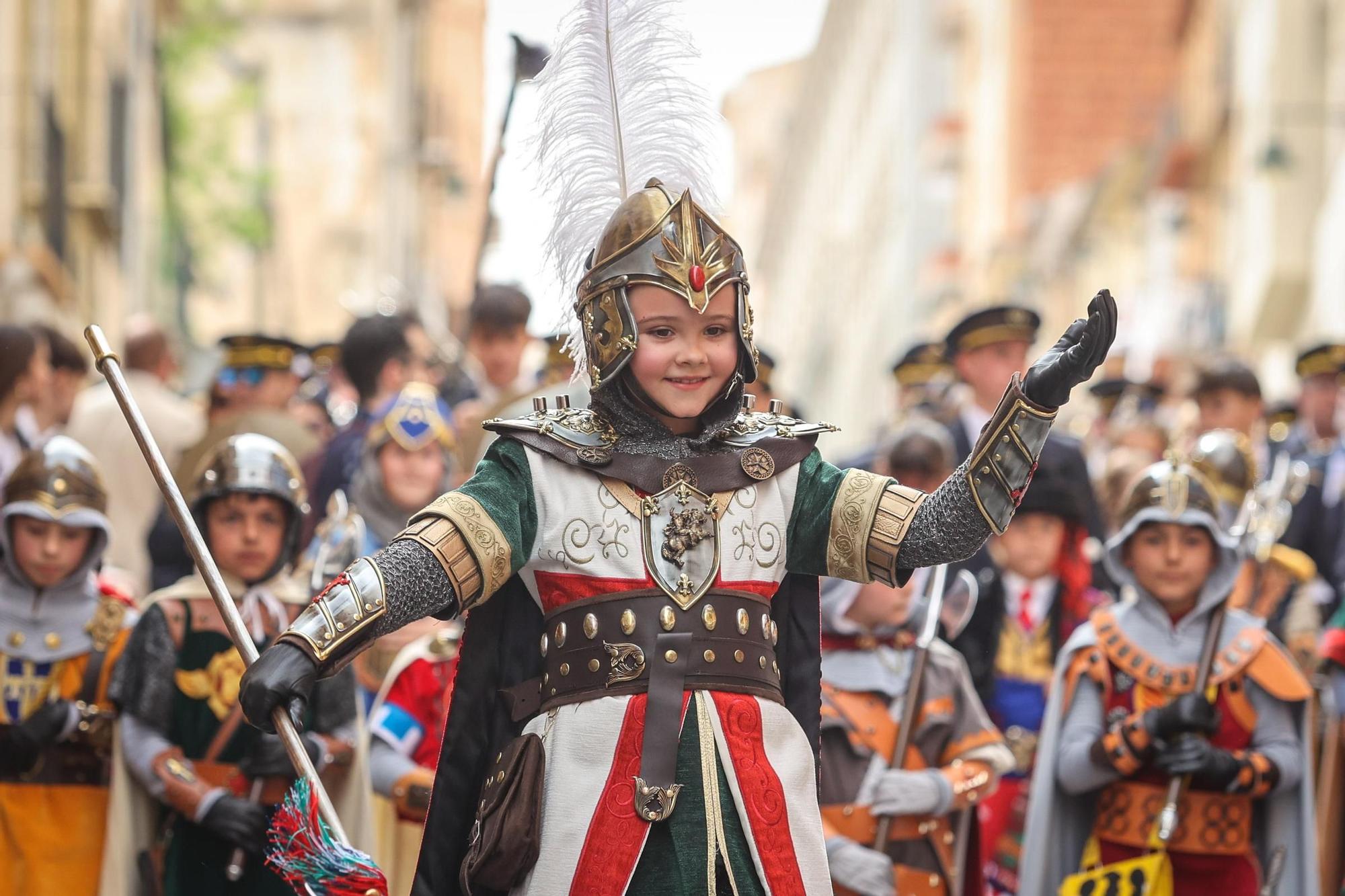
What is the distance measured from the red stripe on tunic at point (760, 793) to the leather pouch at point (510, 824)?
393 millimetres

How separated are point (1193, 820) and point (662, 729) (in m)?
2.68

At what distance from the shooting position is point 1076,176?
46.2m

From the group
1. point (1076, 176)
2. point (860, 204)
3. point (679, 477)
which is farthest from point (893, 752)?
point (860, 204)

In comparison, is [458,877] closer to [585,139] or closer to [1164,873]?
[585,139]

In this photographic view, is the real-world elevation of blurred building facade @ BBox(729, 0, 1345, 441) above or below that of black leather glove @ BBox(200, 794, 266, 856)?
above

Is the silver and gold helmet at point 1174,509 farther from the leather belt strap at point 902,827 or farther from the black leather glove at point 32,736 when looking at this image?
the black leather glove at point 32,736

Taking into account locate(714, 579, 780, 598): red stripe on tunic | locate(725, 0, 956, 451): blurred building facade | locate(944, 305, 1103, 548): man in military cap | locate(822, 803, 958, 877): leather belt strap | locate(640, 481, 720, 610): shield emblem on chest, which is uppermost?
locate(725, 0, 956, 451): blurred building facade

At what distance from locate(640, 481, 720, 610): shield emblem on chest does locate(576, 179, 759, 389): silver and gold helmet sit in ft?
0.96

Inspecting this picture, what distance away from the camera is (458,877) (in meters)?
4.91

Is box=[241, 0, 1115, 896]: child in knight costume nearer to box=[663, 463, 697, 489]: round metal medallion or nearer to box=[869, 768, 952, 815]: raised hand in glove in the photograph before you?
Answer: box=[663, 463, 697, 489]: round metal medallion

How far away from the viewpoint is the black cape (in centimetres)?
494

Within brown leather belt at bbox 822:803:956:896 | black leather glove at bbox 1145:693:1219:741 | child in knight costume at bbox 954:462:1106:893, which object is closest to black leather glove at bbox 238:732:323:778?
brown leather belt at bbox 822:803:956:896

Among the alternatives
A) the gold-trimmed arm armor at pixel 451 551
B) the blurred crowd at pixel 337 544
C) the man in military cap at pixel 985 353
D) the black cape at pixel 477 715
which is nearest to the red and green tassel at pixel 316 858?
the black cape at pixel 477 715

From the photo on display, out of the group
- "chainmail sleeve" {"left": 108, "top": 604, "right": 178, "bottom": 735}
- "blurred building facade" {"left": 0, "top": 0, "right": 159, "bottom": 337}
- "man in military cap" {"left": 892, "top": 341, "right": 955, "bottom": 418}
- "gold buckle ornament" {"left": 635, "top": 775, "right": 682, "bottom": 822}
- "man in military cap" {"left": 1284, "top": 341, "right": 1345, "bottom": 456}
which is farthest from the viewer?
"blurred building facade" {"left": 0, "top": 0, "right": 159, "bottom": 337}
